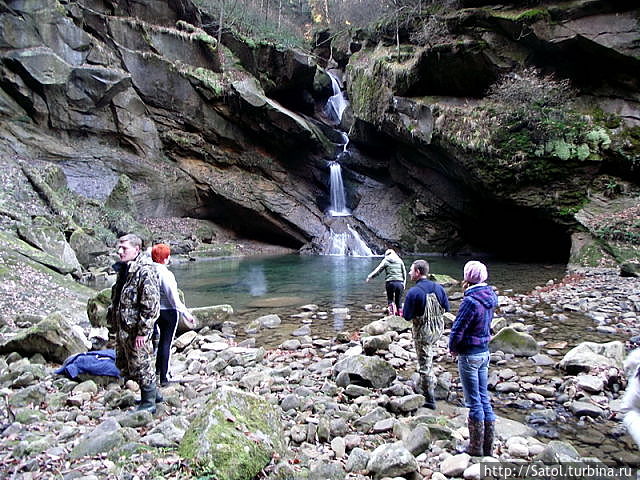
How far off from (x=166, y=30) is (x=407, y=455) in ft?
99.2

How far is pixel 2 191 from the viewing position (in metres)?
15.5

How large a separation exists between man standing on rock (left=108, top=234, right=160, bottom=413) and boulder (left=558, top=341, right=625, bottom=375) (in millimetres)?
5447

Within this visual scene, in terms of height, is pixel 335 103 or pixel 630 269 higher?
pixel 335 103

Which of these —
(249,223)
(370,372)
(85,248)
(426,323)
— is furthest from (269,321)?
(249,223)

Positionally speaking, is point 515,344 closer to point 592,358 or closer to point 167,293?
point 592,358

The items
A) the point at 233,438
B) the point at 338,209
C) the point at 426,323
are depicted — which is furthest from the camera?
the point at 338,209

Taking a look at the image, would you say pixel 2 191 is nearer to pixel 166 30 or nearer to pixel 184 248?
pixel 184 248

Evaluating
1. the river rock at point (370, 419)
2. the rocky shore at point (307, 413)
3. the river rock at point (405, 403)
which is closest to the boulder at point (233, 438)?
the rocky shore at point (307, 413)

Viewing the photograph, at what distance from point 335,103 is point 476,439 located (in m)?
34.0

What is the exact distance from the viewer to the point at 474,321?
3.59 metres

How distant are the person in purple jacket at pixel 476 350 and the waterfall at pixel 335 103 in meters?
32.0

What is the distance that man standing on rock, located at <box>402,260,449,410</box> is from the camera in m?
4.82

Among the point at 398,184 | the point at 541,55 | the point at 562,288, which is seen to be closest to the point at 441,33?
the point at 541,55

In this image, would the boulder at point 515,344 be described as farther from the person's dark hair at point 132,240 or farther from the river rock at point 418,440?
the person's dark hair at point 132,240
